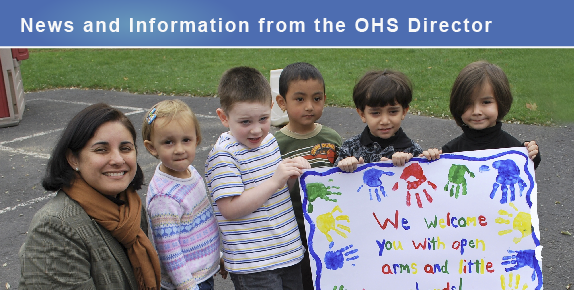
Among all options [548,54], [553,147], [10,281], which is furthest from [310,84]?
[548,54]

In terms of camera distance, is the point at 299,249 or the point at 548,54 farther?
the point at 548,54

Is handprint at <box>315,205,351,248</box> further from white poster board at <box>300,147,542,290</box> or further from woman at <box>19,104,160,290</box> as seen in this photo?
woman at <box>19,104,160,290</box>

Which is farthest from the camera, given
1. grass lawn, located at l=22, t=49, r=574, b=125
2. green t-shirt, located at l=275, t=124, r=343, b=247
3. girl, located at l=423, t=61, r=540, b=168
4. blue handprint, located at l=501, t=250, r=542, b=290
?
grass lawn, located at l=22, t=49, r=574, b=125

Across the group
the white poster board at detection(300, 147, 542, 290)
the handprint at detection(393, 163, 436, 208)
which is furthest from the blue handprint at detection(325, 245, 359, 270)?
the handprint at detection(393, 163, 436, 208)

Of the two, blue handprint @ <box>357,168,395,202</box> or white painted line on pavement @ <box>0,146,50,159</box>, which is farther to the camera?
white painted line on pavement @ <box>0,146,50,159</box>

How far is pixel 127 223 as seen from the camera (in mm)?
2244

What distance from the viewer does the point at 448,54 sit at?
13.1 metres

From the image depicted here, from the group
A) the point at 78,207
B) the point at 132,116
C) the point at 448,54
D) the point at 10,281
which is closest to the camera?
the point at 78,207

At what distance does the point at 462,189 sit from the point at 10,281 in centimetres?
353

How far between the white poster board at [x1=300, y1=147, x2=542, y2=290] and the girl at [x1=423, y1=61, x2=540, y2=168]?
0.15 meters

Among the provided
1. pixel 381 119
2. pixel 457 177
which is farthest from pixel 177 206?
pixel 457 177

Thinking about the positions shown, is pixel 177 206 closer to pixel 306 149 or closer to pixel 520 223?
pixel 306 149

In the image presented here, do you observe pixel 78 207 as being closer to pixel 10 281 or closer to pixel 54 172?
pixel 54 172

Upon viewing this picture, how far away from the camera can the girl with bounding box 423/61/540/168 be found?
2.71m
